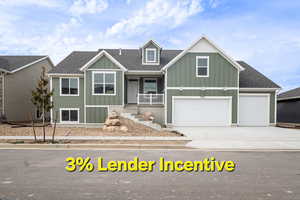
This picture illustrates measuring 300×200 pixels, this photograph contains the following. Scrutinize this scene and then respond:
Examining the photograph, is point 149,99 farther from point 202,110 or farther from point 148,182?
point 148,182

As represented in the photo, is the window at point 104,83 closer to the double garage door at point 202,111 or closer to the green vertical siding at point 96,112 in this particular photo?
the green vertical siding at point 96,112

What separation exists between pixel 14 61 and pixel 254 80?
24258mm

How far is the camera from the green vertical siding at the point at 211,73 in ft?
47.8

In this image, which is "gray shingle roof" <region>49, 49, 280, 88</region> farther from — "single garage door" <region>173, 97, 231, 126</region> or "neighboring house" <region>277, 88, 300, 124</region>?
"neighboring house" <region>277, 88, 300, 124</region>

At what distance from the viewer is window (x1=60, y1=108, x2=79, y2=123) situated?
14.7 m

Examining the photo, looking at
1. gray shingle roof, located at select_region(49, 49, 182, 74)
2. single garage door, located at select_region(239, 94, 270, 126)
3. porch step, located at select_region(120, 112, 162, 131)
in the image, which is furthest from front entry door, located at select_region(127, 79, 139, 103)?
single garage door, located at select_region(239, 94, 270, 126)

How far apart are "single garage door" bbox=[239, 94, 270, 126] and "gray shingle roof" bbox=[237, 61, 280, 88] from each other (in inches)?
34.3

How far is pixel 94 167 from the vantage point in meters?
5.21

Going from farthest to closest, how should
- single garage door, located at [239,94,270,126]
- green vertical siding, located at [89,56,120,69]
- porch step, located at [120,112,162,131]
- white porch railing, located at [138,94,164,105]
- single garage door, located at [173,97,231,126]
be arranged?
white porch railing, located at [138,94,164,105] → single garage door, located at [239,94,270,126] → single garage door, located at [173,97,231,126] → green vertical siding, located at [89,56,120,69] → porch step, located at [120,112,162,131]

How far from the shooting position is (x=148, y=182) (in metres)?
4.19

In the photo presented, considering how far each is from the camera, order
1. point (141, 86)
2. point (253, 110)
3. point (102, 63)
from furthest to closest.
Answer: point (141, 86) < point (253, 110) < point (102, 63)

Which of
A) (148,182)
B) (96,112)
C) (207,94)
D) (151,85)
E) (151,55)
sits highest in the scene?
(151,55)

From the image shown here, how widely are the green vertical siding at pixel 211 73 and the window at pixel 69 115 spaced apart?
27.2 feet

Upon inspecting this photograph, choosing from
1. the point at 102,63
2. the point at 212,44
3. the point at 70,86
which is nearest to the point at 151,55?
the point at 102,63
